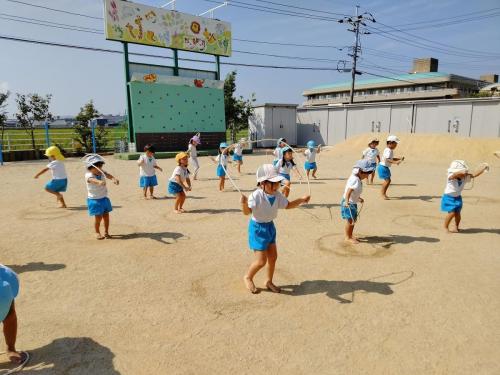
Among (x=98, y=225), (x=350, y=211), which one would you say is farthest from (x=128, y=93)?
(x=350, y=211)

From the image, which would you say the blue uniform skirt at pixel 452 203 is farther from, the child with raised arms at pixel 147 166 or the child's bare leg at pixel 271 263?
the child with raised arms at pixel 147 166

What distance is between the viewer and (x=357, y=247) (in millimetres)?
6957

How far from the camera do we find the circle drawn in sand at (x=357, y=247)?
21.7 ft

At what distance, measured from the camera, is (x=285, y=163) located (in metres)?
9.36

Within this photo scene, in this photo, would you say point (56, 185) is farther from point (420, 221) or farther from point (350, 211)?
point (420, 221)

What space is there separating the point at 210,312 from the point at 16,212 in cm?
790

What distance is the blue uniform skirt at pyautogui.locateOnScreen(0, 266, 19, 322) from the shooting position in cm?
322

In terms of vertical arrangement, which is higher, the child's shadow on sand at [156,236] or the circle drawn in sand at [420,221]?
the circle drawn in sand at [420,221]

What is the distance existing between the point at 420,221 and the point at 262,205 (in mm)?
5673

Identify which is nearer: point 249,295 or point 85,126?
point 249,295

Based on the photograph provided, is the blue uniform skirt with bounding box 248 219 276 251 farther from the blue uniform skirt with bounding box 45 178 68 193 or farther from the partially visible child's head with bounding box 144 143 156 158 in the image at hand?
the blue uniform skirt with bounding box 45 178 68 193

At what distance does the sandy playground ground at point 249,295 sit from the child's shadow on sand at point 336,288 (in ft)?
0.09

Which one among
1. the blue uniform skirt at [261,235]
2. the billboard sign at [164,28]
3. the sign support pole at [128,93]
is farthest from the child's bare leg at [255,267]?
the billboard sign at [164,28]

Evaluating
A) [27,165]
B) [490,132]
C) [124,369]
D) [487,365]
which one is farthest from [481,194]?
[27,165]
